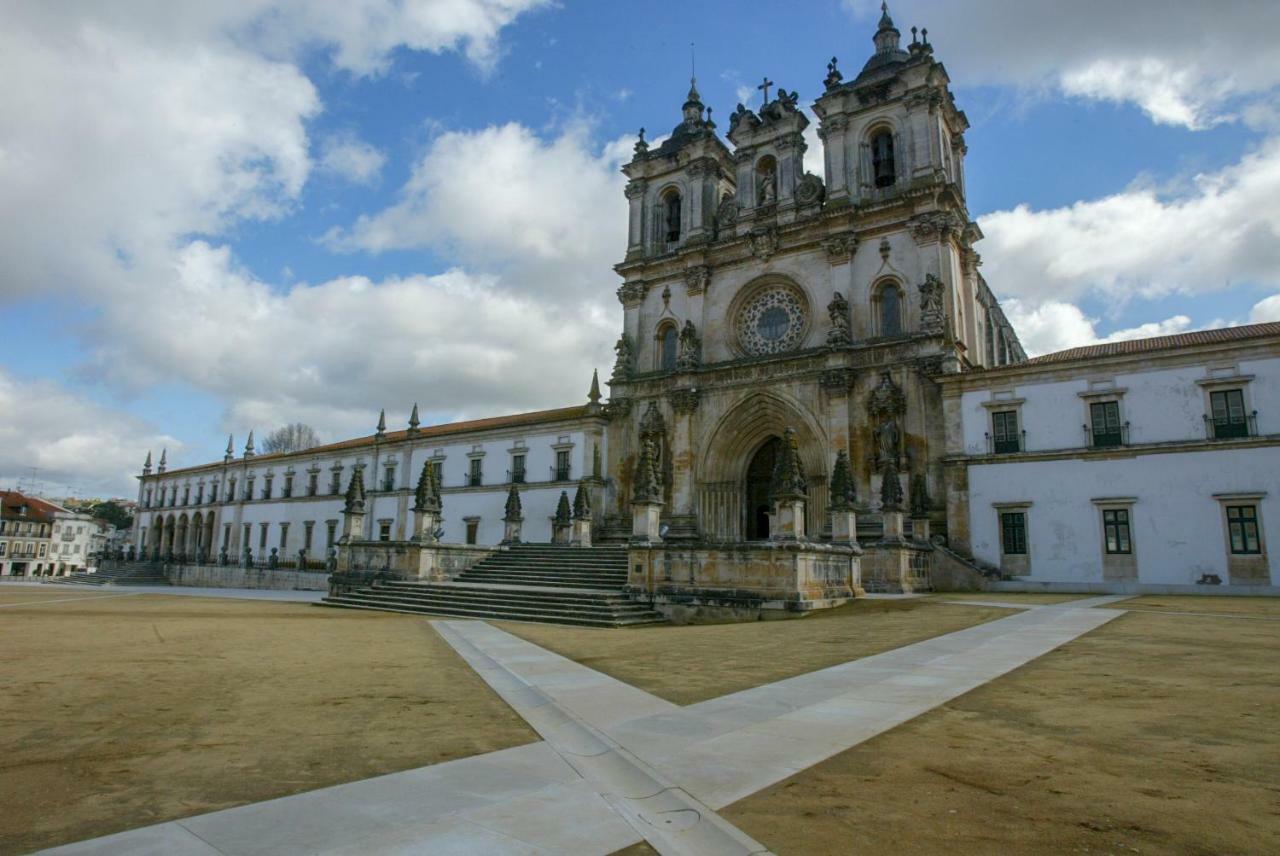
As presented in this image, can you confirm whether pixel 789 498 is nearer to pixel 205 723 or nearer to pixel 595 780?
pixel 205 723

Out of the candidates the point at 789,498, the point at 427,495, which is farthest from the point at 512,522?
the point at 789,498

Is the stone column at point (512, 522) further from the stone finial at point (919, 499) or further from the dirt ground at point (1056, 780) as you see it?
the dirt ground at point (1056, 780)

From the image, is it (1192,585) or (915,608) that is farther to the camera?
(1192,585)

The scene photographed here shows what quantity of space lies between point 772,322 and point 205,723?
29.5 m

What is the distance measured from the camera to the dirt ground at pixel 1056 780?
10.7 ft

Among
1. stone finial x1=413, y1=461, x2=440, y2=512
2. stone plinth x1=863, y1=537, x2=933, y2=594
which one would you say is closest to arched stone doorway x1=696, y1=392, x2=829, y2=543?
stone plinth x1=863, y1=537, x2=933, y2=594

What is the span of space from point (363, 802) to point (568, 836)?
47.2 inches

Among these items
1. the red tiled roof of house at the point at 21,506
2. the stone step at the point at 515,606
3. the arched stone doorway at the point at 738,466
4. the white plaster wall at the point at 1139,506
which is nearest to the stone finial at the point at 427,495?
the stone step at the point at 515,606

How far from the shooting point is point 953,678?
7.37 meters

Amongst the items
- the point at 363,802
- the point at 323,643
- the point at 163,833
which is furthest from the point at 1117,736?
the point at 323,643

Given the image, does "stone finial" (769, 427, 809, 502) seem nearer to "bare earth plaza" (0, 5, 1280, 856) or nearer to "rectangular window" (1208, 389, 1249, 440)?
"bare earth plaza" (0, 5, 1280, 856)

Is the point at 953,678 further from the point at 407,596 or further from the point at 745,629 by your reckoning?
the point at 407,596

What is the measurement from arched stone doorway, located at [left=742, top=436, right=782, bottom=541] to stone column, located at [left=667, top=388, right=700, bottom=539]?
8.39 ft

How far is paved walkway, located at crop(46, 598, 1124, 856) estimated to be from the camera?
3.26 m
